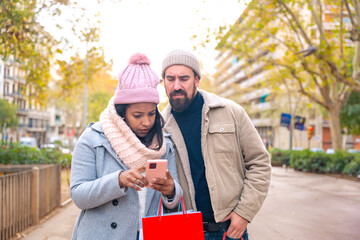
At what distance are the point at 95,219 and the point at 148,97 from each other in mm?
768

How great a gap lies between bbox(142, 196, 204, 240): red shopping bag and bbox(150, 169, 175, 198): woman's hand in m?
0.09

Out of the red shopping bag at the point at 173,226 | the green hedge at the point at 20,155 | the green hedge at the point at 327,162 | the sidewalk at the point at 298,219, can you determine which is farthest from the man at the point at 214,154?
the green hedge at the point at 327,162

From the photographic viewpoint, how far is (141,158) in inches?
88.9

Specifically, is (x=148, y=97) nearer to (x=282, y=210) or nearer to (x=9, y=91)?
(x=282, y=210)

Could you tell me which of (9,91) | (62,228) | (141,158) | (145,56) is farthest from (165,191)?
(9,91)

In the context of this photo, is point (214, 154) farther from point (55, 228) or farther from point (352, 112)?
point (352, 112)

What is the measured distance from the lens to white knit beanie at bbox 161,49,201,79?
116 inches

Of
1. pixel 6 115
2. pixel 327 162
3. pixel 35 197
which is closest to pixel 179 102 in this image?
pixel 35 197

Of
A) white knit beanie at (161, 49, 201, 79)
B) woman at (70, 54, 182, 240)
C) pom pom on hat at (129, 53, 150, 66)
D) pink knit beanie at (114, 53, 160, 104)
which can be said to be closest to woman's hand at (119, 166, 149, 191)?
woman at (70, 54, 182, 240)

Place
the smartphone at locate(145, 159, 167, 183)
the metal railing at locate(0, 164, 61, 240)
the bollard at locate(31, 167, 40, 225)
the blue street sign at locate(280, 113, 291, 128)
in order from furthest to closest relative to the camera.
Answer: the blue street sign at locate(280, 113, 291, 128) → the bollard at locate(31, 167, 40, 225) → the metal railing at locate(0, 164, 61, 240) → the smartphone at locate(145, 159, 167, 183)

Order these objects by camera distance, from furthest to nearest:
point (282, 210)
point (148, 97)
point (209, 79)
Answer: point (209, 79) → point (282, 210) → point (148, 97)

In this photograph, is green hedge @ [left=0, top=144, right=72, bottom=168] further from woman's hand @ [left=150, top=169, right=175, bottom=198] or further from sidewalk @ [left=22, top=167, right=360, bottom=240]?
woman's hand @ [left=150, top=169, right=175, bottom=198]

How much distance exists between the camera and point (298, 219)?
8.45 metres

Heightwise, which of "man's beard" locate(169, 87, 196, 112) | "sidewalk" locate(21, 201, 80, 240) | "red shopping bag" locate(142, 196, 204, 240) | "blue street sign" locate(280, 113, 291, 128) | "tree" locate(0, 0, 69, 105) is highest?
"tree" locate(0, 0, 69, 105)
